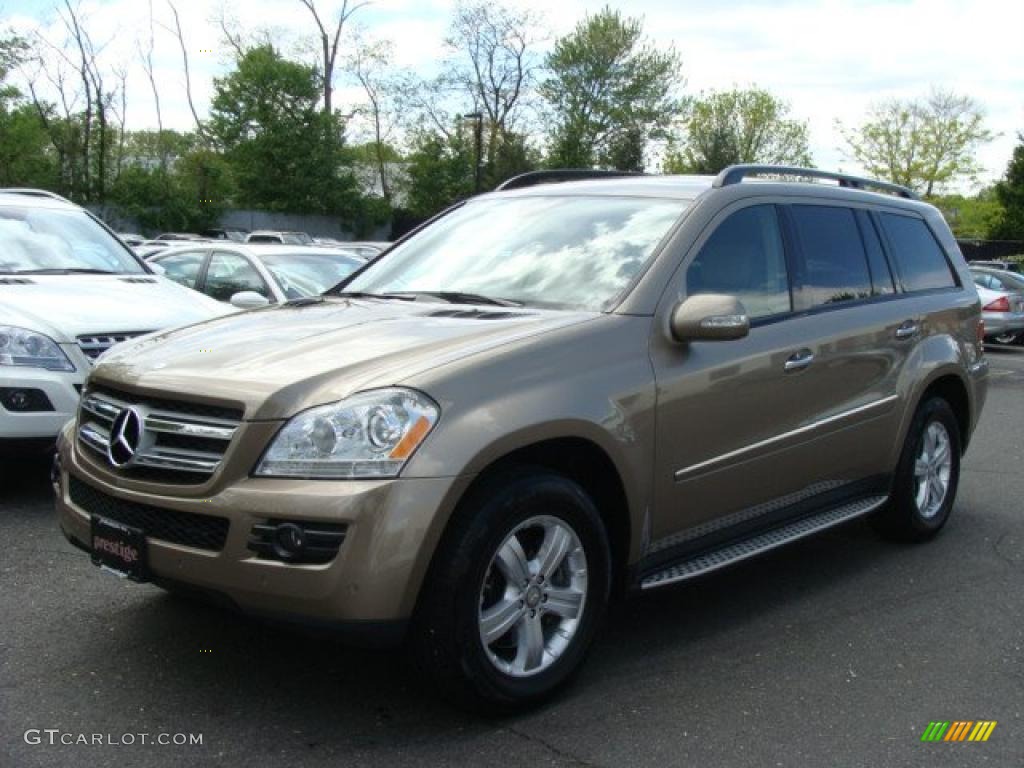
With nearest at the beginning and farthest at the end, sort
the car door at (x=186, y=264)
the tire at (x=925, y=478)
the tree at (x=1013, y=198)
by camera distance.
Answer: the tire at (x=925, y=478), the car door at (x=186, y=264), the tree at (x=1013, y=198)

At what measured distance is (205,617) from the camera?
4242 millimetres

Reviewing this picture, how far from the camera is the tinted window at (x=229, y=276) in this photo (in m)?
10.1

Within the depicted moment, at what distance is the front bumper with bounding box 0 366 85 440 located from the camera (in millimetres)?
5551

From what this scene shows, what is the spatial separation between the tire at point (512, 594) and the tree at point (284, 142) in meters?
50.4

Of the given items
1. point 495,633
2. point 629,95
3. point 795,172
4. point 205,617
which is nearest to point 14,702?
point 205,617

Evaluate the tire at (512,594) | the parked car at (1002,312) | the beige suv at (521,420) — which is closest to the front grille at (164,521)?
the beige suv at (521,420)

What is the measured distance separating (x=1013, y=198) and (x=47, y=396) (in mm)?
50679

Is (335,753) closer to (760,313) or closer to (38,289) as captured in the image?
(760,313)

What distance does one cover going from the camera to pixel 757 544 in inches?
170

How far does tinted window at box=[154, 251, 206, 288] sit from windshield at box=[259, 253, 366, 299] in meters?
0.78

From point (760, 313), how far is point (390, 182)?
218 feet

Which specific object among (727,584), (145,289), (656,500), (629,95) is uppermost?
(629,95)

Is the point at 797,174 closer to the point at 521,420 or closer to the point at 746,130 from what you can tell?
the point at 521,420

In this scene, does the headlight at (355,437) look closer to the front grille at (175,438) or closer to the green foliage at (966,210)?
the front grille at (175,438)
